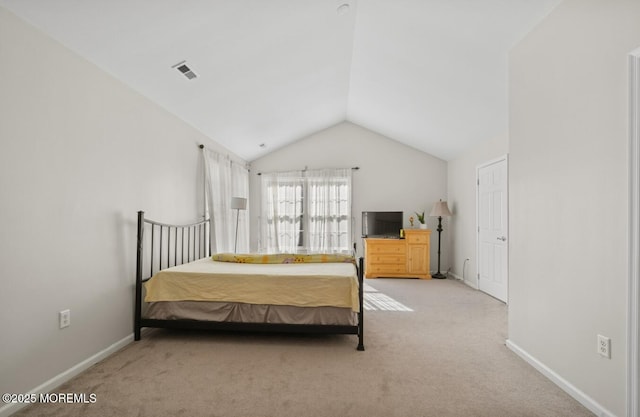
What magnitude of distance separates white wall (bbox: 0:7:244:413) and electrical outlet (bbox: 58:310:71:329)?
35 millimetres

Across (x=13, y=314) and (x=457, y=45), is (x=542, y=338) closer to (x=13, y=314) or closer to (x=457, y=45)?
(x=457, y=45)

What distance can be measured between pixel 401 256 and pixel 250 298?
148 inches

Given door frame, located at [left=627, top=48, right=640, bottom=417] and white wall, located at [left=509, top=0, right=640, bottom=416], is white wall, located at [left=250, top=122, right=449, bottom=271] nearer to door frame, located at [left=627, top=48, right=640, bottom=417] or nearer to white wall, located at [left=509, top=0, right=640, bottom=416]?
white wall, located at [left=509, top=0, right=640, bottom=416]

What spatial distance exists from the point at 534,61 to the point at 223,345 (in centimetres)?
344

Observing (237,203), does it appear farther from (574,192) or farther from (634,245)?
(634,245)

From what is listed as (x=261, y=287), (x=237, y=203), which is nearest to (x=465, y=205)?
(x=237, y=203)

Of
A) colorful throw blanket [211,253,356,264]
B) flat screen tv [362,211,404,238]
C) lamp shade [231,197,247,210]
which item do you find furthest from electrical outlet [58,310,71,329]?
flat screen tv [362,211,404,238]

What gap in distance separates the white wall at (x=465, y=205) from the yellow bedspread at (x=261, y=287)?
317 centimetres

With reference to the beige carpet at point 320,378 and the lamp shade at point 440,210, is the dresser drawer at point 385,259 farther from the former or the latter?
the beige carpet at point 320,378

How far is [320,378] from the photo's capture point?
216cm

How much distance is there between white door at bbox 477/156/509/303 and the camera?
166 inches

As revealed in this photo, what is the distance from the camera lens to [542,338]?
88.8 inches

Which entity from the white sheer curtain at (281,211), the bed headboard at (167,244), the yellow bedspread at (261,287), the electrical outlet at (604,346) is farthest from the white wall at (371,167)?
the electrical outlet at (604,346)

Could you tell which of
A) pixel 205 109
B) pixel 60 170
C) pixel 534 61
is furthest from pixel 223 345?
pixel 534 61
